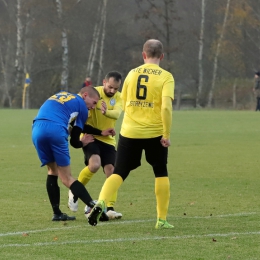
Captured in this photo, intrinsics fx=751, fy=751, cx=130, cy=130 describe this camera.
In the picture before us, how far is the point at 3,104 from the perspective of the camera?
55.6 meters

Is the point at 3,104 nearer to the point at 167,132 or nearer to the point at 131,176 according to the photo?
the point at 131,176

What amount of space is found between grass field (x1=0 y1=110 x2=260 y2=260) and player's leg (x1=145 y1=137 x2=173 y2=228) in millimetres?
196

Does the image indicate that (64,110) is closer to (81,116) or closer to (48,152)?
(81,116)

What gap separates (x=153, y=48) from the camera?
8070mm

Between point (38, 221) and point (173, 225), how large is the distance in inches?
62.8

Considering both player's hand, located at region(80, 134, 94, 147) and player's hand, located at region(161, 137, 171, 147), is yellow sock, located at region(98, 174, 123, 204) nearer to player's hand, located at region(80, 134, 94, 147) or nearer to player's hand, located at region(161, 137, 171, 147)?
player's hand, located at region(161, 137, 171, 147)

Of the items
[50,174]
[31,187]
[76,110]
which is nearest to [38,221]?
[50,174]

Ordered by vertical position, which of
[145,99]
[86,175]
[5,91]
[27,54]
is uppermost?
[27,54]

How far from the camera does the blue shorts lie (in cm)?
835

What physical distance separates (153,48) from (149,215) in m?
2.26

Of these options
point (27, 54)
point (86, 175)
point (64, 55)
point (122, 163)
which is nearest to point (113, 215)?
point (86, 175)

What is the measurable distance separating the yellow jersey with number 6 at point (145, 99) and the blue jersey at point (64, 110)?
2.22 ft

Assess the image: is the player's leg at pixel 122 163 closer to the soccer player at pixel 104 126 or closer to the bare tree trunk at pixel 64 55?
the soccer player at pixel 104 126

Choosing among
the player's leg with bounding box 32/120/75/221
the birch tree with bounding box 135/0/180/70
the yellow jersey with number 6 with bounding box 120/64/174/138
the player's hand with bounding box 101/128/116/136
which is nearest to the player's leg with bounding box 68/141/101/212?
the player's hand with bounding box 101/128/116/136
